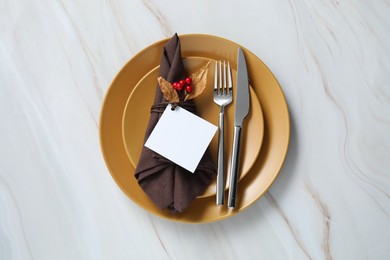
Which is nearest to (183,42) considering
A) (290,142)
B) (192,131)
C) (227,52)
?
(227,52)

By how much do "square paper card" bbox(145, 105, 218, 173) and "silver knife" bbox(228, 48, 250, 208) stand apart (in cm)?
5

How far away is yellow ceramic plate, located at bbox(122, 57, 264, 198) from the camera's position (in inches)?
30.7

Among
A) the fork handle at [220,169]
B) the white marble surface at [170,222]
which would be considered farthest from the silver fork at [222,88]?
the white marble surface at [170,222]

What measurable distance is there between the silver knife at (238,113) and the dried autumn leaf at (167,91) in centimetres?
13

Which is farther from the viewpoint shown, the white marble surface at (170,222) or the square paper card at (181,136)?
the white marble surface at (170,222)

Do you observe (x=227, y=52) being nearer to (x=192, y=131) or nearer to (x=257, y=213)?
(x=192, y=131)

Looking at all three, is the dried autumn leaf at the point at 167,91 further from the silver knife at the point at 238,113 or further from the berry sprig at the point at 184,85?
the silver knife at the point at 238,113

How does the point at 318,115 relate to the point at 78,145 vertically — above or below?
below

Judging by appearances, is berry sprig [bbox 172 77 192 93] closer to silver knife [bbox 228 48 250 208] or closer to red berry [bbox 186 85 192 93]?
red berry [bbox 186 85 192 93]

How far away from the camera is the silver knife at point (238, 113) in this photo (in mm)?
754

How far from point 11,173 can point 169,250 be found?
41 cm

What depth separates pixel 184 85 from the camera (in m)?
0.77

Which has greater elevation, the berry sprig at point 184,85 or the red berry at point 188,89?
the berry sprig at point 184,85

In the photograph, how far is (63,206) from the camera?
0.86m
